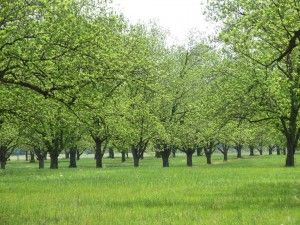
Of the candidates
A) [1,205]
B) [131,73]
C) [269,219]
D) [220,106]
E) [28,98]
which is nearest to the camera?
[269,219]

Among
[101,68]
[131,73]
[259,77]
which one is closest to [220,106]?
[259,77]

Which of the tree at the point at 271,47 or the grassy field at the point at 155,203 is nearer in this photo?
the grassy field at the point at 155,203

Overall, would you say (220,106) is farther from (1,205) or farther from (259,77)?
(1,205)

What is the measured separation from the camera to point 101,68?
21953 millimetres

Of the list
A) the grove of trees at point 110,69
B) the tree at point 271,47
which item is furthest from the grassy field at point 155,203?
the tree at point 271,47

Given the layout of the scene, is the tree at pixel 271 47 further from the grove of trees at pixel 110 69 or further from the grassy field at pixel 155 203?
the grassy field at pixel 155 203

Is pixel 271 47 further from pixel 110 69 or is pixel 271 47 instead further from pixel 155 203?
pixel 155 203

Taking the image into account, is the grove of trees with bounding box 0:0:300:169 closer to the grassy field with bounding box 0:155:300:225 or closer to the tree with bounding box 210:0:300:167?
the tree with bounding box 210:0:300:167

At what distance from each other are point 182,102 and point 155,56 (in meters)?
7.12

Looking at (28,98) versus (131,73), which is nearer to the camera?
(131,73)

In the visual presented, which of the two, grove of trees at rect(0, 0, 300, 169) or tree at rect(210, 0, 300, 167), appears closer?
tree at rect(210, 0, 300, 167)

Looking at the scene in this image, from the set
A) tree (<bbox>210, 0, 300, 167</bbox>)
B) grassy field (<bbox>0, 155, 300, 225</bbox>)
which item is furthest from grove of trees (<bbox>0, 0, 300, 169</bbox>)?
grassy field (<bbox>0, 155, 300, 225</bbox>)

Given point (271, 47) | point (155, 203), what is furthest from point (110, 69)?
point (271, 47)

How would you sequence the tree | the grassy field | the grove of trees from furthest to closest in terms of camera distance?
the grove of trees → the tree → the grassy field
